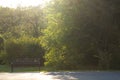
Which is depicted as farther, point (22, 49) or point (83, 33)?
point (22, 49)

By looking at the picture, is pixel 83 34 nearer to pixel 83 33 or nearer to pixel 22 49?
pixel 83 33

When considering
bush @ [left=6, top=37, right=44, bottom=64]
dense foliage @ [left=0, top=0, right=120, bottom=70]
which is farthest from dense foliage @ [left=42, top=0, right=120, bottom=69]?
bush @ [left=6, top=37, right=44, bottom=64]

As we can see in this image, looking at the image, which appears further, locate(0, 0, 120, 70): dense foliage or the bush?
the bush

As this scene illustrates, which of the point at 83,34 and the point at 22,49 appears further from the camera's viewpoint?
the point at 22,49

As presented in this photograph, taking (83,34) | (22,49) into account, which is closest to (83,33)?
(83,34)

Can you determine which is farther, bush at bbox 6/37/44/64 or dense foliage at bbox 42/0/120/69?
bush at bbox 6/37/44/64

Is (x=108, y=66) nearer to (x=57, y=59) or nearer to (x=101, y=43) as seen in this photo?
(x=101, y=43)

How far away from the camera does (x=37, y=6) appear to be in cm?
5188

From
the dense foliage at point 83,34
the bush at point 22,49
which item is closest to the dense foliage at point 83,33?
the dense foliage at point 83,34

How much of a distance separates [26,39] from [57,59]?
7.36m

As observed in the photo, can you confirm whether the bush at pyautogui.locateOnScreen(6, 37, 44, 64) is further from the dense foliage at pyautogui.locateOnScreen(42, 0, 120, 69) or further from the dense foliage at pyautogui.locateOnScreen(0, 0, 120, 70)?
the dense foliage at pyautogui.locateOnScreen(42, 0, 120, 69)

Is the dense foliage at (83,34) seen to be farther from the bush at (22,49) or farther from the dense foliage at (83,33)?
the bush at (22,49)

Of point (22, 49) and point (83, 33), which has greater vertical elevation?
point (83, 33)

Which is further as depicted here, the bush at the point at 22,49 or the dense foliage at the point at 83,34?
the bush at the point at 22,49
